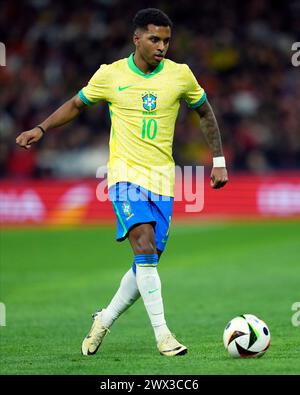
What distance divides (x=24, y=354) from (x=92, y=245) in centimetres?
1020

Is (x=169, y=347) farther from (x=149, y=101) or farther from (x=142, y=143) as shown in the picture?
(x=149, y=101)

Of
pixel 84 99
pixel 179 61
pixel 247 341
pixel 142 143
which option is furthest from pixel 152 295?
pixel 179 61

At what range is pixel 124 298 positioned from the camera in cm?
781

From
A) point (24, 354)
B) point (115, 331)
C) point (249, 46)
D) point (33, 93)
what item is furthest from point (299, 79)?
point (24, 354)

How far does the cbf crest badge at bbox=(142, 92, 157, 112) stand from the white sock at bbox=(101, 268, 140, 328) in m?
1.29

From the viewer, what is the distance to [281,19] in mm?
25172

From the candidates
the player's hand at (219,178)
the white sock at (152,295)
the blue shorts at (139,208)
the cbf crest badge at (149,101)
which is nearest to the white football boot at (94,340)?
the white sock at (152,295)

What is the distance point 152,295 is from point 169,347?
16.5 inches

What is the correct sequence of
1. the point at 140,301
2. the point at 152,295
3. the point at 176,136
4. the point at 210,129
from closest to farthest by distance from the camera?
the point at 152,295 < the point at 210,129 < the point at 140,301 < the point at 176,136

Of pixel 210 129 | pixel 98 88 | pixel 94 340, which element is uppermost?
pixel 98 88

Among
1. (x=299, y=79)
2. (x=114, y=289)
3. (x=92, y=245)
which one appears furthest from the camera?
(x=299, y=79)

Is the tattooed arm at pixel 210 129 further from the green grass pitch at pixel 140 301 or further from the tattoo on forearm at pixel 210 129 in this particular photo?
the green grass pitch at pixel 140 301

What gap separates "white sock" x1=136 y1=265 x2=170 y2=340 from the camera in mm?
7461
